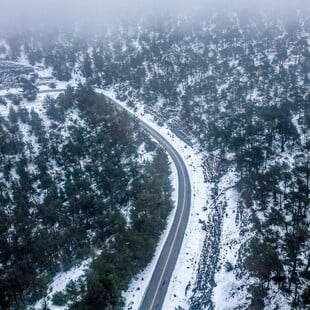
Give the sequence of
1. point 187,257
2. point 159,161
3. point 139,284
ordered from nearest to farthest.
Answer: point 139,284, point 187,257, point 159,161

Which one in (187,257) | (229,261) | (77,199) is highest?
(229,261)

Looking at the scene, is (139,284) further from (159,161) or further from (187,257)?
(159,161)

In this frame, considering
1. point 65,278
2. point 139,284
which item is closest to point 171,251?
point 139,284

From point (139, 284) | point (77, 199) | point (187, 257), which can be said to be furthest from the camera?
point (77, 199)

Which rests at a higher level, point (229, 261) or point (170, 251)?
point (229, 261)

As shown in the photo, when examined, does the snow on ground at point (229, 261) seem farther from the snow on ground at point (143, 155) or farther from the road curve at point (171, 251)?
the snow on ground at point (143, 155)

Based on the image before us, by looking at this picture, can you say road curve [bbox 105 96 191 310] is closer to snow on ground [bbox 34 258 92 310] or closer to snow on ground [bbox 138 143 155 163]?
snow on ground [bbox 138 143 155 163]
